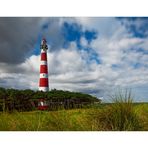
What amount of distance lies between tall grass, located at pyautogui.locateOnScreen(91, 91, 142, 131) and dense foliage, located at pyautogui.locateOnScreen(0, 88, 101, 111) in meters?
0.43

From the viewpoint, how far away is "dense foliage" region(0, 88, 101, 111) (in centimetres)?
397

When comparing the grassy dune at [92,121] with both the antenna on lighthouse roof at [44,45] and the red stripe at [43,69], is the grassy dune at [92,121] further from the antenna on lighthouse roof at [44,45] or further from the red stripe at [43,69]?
the antenna on lighthouse roof at [44,45]

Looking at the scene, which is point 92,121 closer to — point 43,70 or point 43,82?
point 43,82

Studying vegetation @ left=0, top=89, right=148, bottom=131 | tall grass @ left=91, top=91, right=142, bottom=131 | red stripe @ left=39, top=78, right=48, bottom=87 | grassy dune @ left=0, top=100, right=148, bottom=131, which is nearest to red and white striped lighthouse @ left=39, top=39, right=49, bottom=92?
red stripe @ left=39, top=78, right=48, bottom=87

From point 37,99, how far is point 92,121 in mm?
1175

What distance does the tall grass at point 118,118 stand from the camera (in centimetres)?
339

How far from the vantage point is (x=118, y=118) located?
3.39 meters

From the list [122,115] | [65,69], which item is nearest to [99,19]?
[65,69]

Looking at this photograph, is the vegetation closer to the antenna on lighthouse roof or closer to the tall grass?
the tall grass

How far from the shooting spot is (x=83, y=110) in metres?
3.71
